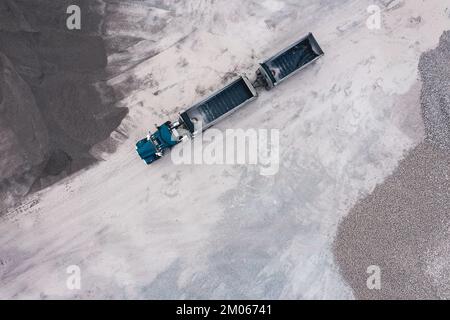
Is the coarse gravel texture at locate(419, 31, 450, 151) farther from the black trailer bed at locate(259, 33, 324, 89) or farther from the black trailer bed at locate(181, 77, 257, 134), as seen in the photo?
the black trailer bed at locate(181, 77, 257, 134)

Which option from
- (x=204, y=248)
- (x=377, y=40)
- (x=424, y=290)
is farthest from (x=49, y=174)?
(x=424, y=290)

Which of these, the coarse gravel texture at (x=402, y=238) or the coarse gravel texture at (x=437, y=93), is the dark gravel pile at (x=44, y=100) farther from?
the coarse gravel texture at (x=437, y=93)

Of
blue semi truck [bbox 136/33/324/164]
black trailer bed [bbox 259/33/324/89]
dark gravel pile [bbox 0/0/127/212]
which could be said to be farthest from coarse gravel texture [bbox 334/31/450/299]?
dark gravel pile [bbox 0/0/127/212]

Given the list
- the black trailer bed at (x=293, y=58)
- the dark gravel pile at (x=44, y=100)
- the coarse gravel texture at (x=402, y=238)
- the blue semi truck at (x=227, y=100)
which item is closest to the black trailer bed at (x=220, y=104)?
the blue semi truck at (x=227, y=100)

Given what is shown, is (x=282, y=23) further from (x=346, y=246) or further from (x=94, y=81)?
(x=346, y=246)

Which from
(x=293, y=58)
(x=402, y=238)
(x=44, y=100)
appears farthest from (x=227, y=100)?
(x=402, y=238)
